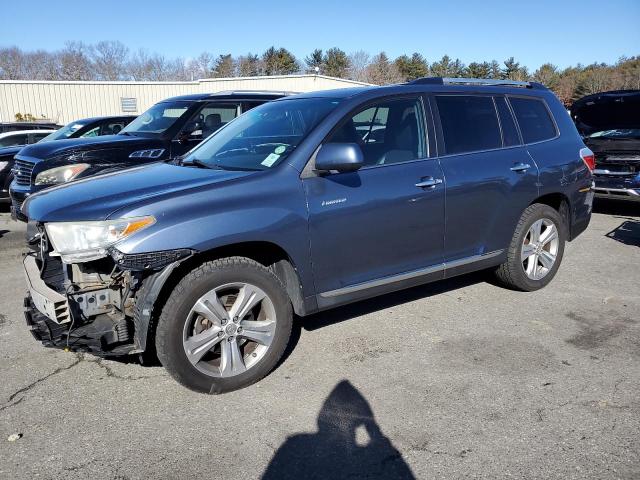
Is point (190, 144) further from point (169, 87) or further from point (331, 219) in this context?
point (169, 87)

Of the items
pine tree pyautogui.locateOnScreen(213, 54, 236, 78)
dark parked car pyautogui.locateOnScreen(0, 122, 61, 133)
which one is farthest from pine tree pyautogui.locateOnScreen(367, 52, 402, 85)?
dark parked car pyautogui.locateOnScreen(0, 122, 61, 133)

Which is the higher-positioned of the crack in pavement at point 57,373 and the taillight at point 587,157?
the taillight at point 587,157

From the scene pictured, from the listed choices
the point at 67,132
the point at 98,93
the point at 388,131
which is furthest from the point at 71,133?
the point at 98,93

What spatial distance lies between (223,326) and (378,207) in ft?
4.46

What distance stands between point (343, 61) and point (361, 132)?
69.6 m

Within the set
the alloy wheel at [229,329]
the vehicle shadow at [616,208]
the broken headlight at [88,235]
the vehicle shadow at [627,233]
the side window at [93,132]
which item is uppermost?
the side window at [93,132]

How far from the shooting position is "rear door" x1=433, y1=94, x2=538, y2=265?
4.32 metres

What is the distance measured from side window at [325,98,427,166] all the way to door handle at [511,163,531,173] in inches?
38.1

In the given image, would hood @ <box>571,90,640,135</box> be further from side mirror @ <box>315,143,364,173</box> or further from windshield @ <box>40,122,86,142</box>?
windshield @ <box>40,122,86,142</box>

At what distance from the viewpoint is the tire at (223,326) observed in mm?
3168

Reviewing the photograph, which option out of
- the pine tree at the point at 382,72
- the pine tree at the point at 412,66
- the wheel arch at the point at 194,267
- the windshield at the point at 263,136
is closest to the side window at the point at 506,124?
the windshield at the point at 263,136

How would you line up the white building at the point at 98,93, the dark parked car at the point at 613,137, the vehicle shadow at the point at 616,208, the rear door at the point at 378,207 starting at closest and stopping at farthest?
the rear door at the point at 378,207 → the dark parked car at the point at 613,137 → the vehicle shadow at the point at 616,208 → the white building at the point at 98,93

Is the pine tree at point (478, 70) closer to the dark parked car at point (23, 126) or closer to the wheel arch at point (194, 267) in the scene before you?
the dark parked car at point (23, 126)

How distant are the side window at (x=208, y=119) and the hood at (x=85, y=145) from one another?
1.93ft
